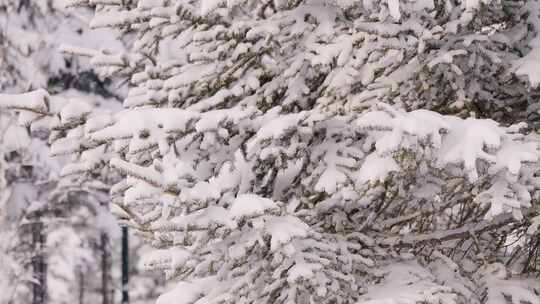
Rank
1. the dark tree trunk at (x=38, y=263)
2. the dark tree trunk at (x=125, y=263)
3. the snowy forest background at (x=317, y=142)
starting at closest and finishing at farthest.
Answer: the snowy forest background at (x=317, y=142) < the dark tree trunk at (x=125, y=263) < the dark tree trunk at (x=38, y=263)

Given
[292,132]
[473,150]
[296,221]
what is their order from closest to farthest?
1. [473,150]
2. [296,221]
3. [292,132]

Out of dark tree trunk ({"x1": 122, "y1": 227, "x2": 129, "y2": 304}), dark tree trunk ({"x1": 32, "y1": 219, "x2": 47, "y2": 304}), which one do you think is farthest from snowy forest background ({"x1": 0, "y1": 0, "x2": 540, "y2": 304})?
dark tree trunk ({"x1": 32, "y1": 219, "x2": 47, "y2": 304})

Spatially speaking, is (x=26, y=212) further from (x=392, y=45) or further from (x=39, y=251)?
(x=392, y=45)

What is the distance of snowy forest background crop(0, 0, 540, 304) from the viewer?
10.3 feet

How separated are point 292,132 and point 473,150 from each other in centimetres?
99

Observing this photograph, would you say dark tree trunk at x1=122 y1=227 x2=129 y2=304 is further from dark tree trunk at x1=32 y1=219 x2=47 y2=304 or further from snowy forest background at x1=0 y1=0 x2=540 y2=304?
snowy forest background at x1=0 y1=0 x2=540 y2=304

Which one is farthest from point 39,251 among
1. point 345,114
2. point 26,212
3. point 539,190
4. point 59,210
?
point 539,190

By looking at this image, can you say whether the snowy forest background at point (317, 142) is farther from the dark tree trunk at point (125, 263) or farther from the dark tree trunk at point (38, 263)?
the dark tree trunk at point (38, 263)

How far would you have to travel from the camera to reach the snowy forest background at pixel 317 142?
315 cm

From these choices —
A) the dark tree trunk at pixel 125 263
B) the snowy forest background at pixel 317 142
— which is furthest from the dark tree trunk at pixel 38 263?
the snowy forest background at pixel 317 142

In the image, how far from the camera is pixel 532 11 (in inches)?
162

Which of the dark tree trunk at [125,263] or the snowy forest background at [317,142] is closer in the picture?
the snowy forest background at [317,142]

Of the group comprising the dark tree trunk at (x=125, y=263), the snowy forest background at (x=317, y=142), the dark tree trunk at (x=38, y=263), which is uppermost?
the snowy forest background at (x=317, y=142)


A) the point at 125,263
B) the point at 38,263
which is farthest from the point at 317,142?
the point at 38,263
